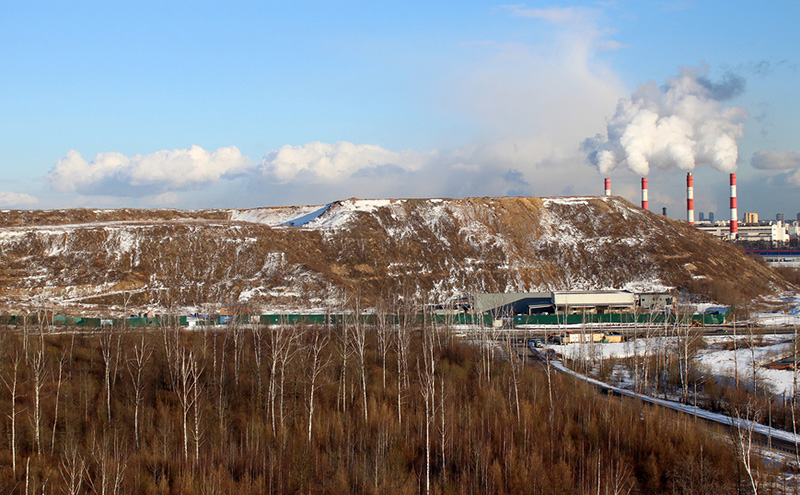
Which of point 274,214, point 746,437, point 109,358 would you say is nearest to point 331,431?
point 109,358

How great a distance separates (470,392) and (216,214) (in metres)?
78.3

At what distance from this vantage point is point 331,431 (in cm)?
3089

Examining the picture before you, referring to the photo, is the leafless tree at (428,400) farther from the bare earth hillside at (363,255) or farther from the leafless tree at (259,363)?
the bare earth hillside at (363,255)

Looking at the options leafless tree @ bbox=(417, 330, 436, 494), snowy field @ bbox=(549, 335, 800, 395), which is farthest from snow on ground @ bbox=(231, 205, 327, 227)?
snowy field @ bbox=(549, 335, 800, 395)

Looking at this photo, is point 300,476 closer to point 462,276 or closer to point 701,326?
point 701,326

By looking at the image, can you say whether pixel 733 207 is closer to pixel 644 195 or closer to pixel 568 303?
pixel 644 195

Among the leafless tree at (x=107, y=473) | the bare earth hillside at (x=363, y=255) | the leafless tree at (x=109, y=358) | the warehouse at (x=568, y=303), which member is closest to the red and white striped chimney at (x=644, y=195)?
the bare earth hillside at (x=363, y=255)

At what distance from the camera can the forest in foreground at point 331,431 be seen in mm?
24672

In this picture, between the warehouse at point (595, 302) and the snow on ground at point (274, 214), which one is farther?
the snow on ground at point (274, 214)

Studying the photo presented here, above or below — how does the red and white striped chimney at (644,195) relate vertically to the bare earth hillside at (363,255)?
above

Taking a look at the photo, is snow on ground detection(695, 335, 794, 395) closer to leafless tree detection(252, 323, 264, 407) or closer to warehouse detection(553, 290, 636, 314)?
warehouse detection(553, 290, 636, 314)

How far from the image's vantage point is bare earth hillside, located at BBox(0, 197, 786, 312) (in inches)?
2741

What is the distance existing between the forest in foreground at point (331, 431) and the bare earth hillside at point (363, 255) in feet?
90.3

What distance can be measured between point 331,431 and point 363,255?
2049 inches
